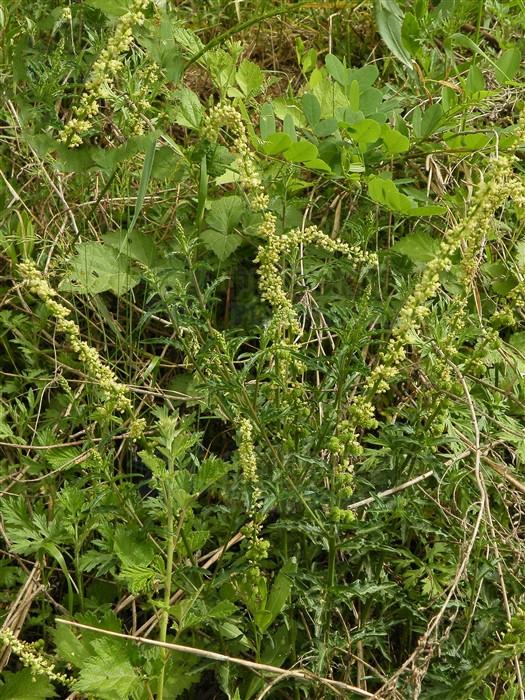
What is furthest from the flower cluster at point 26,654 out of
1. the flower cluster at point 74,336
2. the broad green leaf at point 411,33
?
the broad green leaf at point 411,33

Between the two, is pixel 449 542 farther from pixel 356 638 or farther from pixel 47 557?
pixel 47 557

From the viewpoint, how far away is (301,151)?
229 cm

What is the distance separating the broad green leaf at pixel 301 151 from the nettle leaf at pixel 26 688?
1.38 metres

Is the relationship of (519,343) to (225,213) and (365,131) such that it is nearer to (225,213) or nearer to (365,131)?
(365,131)

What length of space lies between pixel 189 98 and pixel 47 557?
1.33 m

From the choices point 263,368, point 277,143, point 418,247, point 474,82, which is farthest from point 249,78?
point 263,368

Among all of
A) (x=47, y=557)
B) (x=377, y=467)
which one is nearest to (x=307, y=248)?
(x=377, y=467)

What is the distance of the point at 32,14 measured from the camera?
297 centimetres

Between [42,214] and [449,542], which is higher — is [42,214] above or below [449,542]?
above

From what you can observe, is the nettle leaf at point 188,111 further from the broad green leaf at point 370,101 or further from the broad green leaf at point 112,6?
the broad green leaf at point 370,101

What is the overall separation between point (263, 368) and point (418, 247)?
21.4 inches

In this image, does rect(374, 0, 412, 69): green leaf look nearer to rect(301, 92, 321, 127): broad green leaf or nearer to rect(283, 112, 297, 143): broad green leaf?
rect(301, 92, 321, 127): broad green leaf

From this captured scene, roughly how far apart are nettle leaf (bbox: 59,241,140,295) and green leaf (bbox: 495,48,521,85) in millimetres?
1244

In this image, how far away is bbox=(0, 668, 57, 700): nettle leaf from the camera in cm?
194
